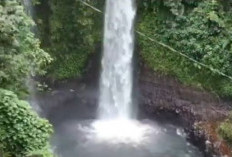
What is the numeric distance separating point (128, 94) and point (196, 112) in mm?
2666

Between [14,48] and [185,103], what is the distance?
8339mm

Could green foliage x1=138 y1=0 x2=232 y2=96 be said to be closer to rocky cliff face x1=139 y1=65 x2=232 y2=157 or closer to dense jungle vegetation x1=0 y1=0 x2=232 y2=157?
dense jungle vegetation x1=0 y1=0 x2=232 y2=157

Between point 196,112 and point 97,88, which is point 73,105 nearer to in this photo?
point 97,88

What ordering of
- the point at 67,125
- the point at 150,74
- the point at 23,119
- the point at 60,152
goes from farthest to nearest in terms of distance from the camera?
the point at 150,74
the point at 67,125
the point at 60,152
the point at 23,119

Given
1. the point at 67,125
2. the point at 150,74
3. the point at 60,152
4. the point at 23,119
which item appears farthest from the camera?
the point at 150,74

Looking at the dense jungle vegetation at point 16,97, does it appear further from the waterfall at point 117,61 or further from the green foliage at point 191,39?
the green foliage at point 191,39

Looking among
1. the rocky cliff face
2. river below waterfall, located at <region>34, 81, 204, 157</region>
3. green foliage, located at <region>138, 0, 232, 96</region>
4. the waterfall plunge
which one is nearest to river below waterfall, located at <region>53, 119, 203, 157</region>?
river below waterfall, located at <region>34, 81, 204, 157</region>

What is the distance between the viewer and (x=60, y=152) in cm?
1472

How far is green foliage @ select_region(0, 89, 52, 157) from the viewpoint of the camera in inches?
350

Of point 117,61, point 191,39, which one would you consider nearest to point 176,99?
point 191,39

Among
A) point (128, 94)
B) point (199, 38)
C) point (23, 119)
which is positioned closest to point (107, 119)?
point (128, 94)

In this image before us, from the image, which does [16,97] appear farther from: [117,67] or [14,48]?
[117,67]

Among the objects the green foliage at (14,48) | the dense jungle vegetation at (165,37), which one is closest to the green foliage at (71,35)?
the dense jungle vegetation at (165,37)

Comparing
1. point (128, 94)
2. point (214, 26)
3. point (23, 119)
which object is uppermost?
point (214, 26)
